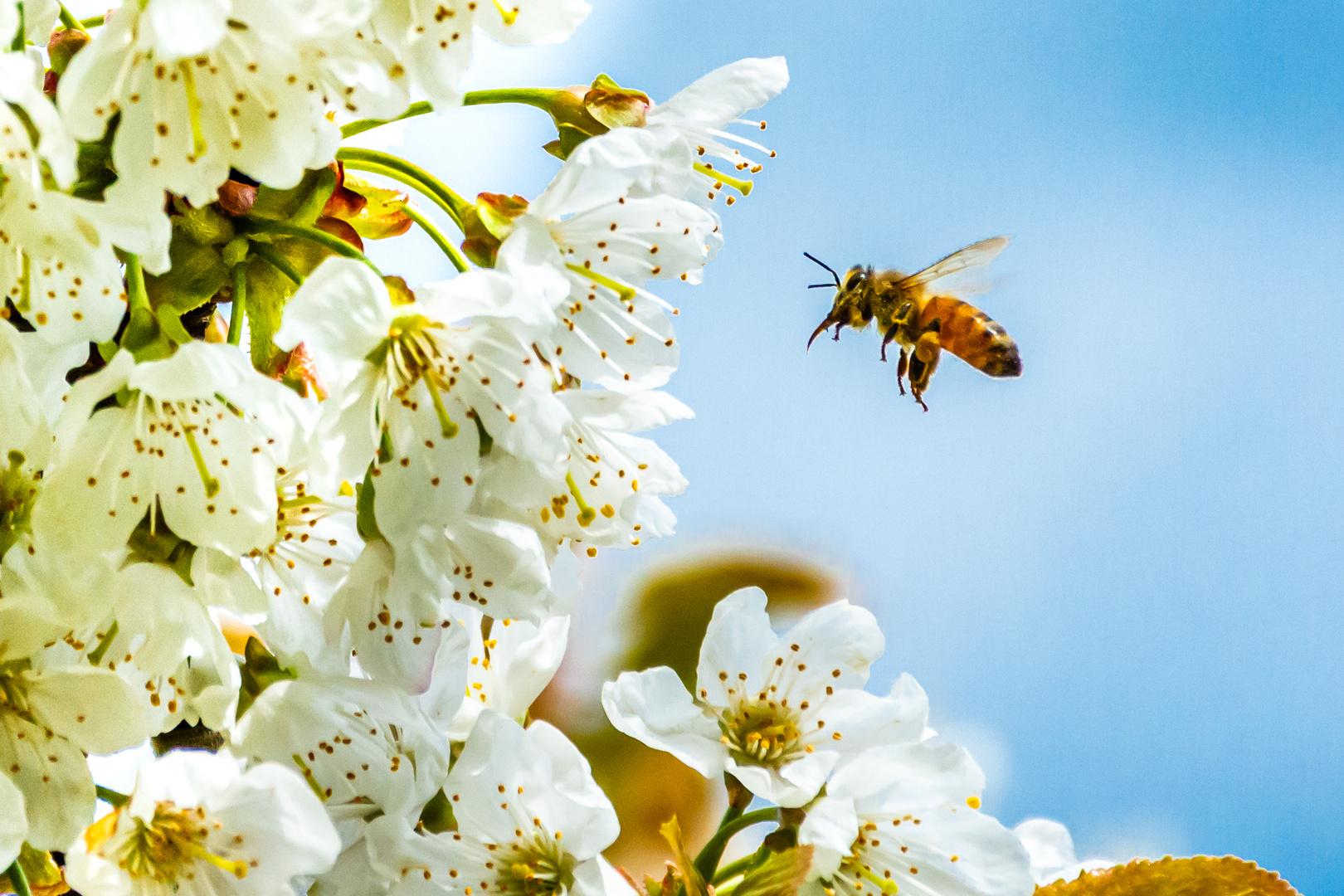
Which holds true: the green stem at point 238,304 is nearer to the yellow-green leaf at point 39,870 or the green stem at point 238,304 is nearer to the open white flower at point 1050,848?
the yellow-green leaf at point 39,870

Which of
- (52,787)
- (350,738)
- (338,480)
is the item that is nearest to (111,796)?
(52,787)

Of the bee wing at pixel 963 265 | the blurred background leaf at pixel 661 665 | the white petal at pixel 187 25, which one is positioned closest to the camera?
the white petal at pixel 187 25

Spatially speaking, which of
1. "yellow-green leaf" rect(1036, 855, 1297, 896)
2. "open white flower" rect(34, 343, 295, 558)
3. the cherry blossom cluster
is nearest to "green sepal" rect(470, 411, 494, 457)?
the cherry blossom cluster

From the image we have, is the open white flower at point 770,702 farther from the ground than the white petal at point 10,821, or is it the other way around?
the open white flower at point 770,702

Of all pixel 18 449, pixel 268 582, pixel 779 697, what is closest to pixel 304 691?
pixel 268 582

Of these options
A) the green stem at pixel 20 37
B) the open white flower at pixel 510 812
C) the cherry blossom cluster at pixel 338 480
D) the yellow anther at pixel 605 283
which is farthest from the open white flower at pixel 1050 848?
the green stem at pixel 20 37

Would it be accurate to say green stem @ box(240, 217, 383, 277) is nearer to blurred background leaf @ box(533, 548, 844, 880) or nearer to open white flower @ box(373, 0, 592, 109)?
open white flower @ box(373, 0, 592, 109)
